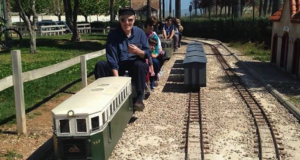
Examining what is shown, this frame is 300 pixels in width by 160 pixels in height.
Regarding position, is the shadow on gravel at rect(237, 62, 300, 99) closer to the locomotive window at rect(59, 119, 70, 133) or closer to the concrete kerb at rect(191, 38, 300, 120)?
the concrete kerb at rect(191, 38, 300, 120)

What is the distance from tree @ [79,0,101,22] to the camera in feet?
206

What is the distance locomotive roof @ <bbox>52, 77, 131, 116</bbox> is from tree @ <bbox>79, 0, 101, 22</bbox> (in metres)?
58.7

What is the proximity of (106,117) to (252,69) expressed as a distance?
36.8ft

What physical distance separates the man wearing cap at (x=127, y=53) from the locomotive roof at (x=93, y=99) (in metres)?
0.64

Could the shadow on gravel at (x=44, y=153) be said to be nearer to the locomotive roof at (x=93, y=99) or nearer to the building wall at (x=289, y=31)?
the locomotive roof at (x=93, y=99)

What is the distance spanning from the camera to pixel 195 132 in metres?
6.90

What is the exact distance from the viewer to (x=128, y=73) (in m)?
6.74

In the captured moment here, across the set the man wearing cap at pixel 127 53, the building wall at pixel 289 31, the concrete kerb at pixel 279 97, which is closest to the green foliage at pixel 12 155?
the man wearing cap at pixel 127 53

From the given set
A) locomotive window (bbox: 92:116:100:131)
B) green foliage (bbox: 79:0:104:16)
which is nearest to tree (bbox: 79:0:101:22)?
green foliage (bbox: 79:0:104:16)

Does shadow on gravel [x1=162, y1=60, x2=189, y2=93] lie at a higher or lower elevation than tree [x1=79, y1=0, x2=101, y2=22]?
lower

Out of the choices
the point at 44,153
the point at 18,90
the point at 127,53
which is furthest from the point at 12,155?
the point at 127,53

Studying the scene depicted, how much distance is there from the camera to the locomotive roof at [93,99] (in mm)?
4457

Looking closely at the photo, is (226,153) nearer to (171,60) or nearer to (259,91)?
(259,91)

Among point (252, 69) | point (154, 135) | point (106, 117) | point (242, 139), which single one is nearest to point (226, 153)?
point (242, 139)
